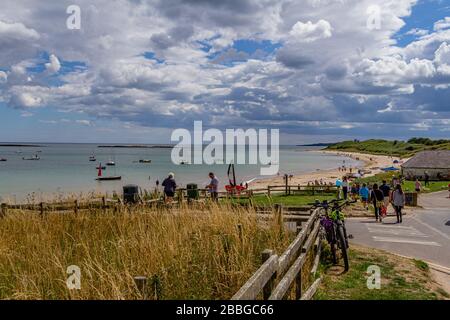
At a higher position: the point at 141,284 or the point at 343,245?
the point at 141,284

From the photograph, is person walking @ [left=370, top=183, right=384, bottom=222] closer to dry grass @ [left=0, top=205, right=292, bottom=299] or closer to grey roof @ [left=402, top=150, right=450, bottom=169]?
dry grass @ [left=0, top=205, right=292, bottom=299]

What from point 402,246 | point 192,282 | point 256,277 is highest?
point 256,277

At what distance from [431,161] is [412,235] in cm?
4332

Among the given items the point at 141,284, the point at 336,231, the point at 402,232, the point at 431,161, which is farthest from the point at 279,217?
the point at 431,161

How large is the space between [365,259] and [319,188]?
2417 centimetres

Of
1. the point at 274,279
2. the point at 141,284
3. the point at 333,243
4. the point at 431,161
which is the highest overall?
the point at 431,161

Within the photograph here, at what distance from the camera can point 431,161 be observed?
5356 centimetres

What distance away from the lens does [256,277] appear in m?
4.12

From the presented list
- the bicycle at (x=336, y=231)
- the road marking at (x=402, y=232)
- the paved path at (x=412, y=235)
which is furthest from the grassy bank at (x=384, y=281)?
the road marking at (x=402, y=232)

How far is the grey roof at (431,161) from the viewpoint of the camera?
52.9 meters

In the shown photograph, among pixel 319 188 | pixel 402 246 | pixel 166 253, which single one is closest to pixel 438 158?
pixel 319 188

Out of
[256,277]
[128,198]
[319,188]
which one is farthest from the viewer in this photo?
[319,188]

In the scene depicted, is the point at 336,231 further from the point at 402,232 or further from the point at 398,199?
the point at 398,199
